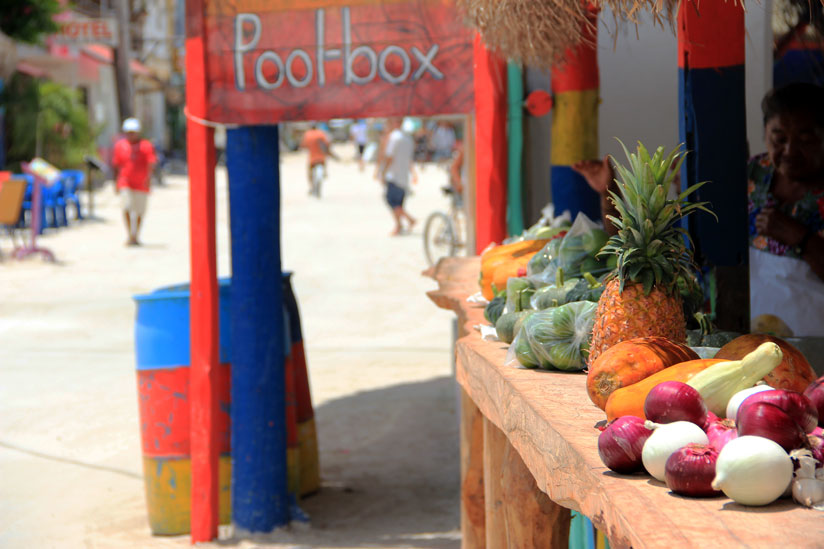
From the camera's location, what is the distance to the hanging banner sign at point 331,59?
15.0 feet

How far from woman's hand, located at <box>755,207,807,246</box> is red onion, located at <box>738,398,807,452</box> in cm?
217

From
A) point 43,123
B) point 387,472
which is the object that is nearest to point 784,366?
point 387,472

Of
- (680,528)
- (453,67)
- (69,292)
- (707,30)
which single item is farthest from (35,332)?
(680,528)

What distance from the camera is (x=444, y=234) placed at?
13.4 metres

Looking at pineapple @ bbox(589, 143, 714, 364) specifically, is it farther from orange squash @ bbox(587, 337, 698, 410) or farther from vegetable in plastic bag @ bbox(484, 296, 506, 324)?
vegetable in plastic bag @ bbox(484, 296, 506, 324)

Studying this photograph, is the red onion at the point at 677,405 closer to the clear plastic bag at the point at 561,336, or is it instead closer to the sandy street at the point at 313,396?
the clear plastic bag at the point at 561,336

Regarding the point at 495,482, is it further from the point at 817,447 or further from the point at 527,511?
the point at 817,447

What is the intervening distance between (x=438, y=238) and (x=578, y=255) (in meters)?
10.5

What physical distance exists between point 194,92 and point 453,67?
3.82 ft

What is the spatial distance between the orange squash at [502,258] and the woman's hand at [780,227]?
83 cm

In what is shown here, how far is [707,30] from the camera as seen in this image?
301cm

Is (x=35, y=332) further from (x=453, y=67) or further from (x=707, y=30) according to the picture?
(x=707, y=30)

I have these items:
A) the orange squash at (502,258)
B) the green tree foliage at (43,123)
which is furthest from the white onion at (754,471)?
the green tree foliage at (43,123)

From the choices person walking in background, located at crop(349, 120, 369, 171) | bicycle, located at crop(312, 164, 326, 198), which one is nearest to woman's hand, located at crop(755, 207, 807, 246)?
bicycle, located at crop(312, 164, 326, 198)
